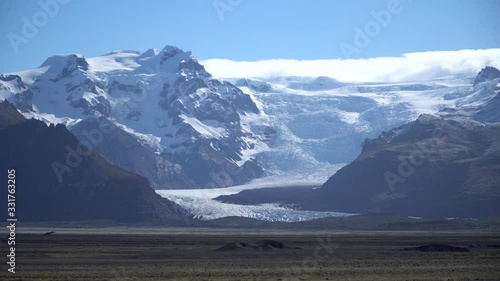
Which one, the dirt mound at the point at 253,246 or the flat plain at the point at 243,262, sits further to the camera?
the dirt mound at the point at 253,246

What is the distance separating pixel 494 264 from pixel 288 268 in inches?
995

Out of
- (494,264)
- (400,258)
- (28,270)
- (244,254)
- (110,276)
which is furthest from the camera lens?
(244,254)

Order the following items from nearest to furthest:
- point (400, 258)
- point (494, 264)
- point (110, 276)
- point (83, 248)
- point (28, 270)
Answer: point (110, 276), point (28, 270), point (494, 264), point (400, 258), point (83, 248)

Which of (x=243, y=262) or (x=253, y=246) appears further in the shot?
(x=253, y=246)

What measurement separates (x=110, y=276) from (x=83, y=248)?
4751 centimetres

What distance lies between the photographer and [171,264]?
10238 cm

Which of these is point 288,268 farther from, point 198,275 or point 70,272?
point 70,272

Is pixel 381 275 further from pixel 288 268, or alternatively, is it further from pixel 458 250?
pixel 458 250

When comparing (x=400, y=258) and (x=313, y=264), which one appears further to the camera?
(x=400, y=258)

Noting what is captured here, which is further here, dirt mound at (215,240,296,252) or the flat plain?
dirt mound at (215,240,296,252)

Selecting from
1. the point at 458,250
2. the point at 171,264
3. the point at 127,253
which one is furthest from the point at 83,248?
the point at 458,250

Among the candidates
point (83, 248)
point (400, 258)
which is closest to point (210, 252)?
point (83, 248)

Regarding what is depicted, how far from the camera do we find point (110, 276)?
85188 millimetres

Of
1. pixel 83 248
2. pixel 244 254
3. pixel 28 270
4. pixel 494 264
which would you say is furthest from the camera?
pixel 83 248
